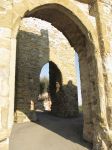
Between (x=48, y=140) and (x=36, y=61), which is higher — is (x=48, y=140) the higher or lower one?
the lower one

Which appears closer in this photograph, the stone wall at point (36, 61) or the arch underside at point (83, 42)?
the arch underside at point (83, 42)

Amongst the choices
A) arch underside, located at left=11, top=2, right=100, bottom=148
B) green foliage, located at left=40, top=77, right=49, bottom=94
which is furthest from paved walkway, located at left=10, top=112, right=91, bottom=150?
green foliage, located at left=40, top=77, right=49, bottom=94

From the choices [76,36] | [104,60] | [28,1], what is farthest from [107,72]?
[28,1]

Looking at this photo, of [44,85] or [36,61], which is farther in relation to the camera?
[44,85]

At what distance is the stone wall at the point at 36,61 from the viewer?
30.4ft

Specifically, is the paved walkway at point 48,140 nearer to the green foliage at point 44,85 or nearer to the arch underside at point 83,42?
the arch underside at point 83,42

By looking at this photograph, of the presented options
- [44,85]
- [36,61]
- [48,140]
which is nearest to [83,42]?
[48,140]

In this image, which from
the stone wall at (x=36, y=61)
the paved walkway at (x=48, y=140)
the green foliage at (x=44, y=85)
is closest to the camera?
the paved walkway at (x=48, y=140)

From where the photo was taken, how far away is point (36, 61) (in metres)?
10.3

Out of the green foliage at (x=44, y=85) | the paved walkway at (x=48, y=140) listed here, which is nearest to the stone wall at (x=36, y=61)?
the paved walkway at (x=48, y=140)

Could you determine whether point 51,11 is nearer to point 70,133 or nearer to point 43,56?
point 70,133

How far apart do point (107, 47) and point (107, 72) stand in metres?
0.56

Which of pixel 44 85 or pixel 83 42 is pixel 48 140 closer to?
pixel 83 42

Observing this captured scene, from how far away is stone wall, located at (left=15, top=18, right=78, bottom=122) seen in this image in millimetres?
9258
